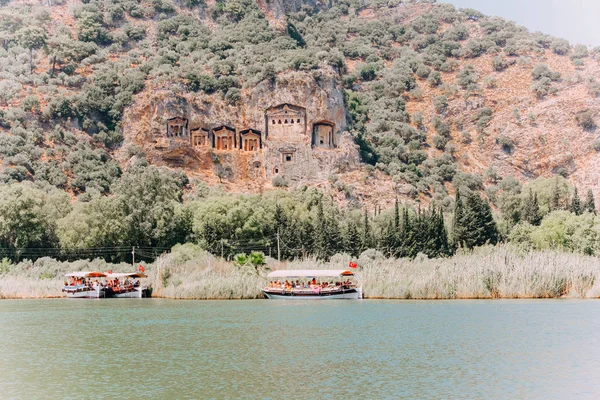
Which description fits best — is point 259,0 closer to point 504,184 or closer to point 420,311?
point 504,184

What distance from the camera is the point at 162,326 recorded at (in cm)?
4072

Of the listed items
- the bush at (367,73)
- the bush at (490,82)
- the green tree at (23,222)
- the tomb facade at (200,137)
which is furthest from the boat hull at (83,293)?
the bush at (367,73)

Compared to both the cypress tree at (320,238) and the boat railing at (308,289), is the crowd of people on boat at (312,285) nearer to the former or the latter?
the boat railing at (308,289)

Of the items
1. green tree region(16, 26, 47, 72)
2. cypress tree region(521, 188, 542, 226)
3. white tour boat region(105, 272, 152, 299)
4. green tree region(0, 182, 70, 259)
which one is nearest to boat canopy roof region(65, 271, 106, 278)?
white tour boat region(105, 272, 152, 299)

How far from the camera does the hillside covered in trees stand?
76.6 m

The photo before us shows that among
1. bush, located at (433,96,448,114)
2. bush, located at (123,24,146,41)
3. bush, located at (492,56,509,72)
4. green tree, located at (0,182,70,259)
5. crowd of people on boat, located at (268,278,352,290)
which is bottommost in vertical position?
crowd of people on boat, located at (268,278,352,290)

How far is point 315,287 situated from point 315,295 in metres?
0.73

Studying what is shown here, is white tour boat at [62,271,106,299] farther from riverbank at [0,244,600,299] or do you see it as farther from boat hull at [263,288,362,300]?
boat hull at [263,288,362,300]

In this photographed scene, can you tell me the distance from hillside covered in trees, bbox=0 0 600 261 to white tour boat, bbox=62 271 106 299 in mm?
8809

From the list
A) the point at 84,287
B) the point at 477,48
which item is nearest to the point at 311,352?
the point at 84,287

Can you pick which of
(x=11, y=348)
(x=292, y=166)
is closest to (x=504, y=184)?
(x=292, y=166)

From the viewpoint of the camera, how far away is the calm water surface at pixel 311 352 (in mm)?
24797

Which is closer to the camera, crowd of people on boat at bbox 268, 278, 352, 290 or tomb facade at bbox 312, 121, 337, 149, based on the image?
crowd of people on boat at bbox 268, 278, 352, 290

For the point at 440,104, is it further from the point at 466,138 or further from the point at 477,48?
the point at 477,48
